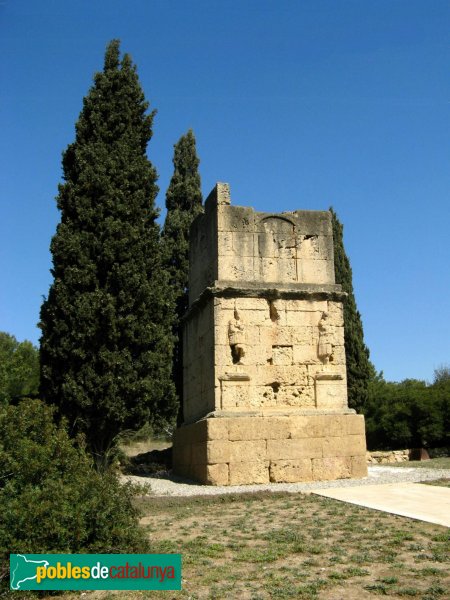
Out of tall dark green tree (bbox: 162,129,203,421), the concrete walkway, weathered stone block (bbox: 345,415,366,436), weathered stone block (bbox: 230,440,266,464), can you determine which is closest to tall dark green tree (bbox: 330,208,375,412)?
tall dark green tree (bbox: 162,129,203,421)

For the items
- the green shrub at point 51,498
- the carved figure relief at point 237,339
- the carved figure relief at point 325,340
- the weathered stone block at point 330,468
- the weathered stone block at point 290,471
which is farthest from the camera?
the carved figure relief at point 325,340

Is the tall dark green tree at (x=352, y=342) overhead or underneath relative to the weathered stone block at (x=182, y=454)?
overhead

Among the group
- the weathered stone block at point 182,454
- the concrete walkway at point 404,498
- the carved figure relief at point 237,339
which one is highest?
the carved figure relief at point 237,339

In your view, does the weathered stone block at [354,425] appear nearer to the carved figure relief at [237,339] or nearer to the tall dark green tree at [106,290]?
the carved figure relief at [237,339]

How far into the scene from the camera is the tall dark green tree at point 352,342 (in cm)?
2261

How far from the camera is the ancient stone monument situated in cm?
1155

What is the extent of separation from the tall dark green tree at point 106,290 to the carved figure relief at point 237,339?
3.04 m

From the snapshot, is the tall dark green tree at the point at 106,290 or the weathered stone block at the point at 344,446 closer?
the weathered stone block at the point at 344,446

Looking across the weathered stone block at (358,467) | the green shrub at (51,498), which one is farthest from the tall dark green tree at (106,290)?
the green shrub at (51,498)

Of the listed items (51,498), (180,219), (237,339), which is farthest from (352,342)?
(51,498)

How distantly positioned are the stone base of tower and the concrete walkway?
1.33 metres

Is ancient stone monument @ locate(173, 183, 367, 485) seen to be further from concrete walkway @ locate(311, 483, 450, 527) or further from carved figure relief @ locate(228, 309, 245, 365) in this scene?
concrete walkway @ locate(311, 483, 450, 527)

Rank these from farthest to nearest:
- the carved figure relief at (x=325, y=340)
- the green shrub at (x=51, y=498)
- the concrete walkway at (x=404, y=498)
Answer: the carved figure relief at (x=325, y=340)
the concrete walkway at (x=404, y=498)
the green shrub at (x=51, y=498)

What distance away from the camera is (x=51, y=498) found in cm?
571
